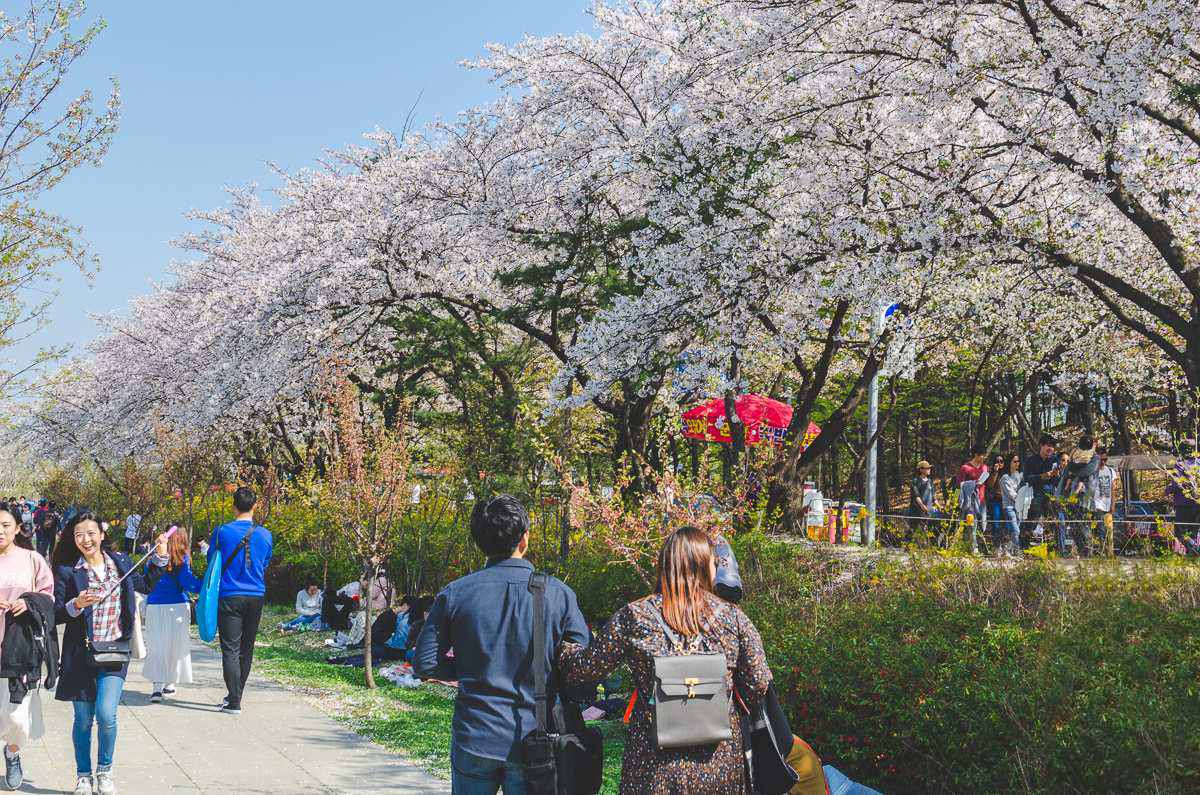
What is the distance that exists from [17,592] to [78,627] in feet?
1.25

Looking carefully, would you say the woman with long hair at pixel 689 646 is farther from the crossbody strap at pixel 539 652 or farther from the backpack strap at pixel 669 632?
the crossbody strap at pixel 539 652

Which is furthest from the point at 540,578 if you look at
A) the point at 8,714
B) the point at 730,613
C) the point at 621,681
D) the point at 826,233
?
the point at 826,233

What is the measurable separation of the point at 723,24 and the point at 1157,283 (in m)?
8.46

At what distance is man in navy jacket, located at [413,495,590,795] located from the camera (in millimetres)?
3580

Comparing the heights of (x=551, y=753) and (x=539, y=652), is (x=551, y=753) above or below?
below

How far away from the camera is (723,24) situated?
38.1 ft

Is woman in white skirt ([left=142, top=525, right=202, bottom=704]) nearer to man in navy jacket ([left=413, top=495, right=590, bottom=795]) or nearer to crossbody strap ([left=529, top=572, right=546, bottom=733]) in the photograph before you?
man in navy jacket ([left=413, top=495, right=590, bottom=795])

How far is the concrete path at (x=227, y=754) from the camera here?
6.34m

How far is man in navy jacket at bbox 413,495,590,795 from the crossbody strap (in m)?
0.02

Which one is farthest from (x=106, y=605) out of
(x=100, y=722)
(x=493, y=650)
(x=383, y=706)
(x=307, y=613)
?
(x=307, y=613)

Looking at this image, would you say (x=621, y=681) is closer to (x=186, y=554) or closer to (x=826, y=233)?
(x=186, y=554)

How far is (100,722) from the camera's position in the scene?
5871mm

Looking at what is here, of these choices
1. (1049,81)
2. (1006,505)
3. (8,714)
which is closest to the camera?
(8,714)

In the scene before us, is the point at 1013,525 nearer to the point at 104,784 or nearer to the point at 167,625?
the point at 167,625
